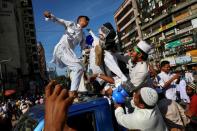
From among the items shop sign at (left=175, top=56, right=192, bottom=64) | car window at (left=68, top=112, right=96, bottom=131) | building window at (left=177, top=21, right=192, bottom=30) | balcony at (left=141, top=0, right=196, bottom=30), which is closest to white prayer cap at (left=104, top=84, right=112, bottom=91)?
car window at (left=68, top=112, right=96, bottom=131)

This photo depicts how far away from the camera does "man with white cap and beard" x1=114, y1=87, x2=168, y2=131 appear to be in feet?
11.5

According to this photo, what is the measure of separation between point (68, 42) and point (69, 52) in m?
0.16

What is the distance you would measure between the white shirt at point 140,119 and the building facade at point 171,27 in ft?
178

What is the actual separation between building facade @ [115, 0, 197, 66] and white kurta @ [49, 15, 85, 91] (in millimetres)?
52724

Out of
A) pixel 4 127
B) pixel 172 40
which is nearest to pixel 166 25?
pixel 172 40

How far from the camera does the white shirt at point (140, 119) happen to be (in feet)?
11.6

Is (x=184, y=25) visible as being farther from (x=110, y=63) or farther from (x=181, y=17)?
(x=110, y=63)

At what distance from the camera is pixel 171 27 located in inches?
2692

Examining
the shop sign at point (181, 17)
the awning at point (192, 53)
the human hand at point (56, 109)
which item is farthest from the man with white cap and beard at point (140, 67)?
the shop sign at point (181, 17)

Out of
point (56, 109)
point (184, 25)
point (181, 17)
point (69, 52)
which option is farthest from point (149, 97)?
point (181, 17)

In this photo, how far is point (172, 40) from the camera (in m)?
68.4

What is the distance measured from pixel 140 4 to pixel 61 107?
269 feet

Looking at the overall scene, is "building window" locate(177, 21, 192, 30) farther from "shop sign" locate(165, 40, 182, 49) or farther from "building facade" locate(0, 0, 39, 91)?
"building facade" locate(0, 0, 39, 91)

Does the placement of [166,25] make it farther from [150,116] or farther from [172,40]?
[150,116]
